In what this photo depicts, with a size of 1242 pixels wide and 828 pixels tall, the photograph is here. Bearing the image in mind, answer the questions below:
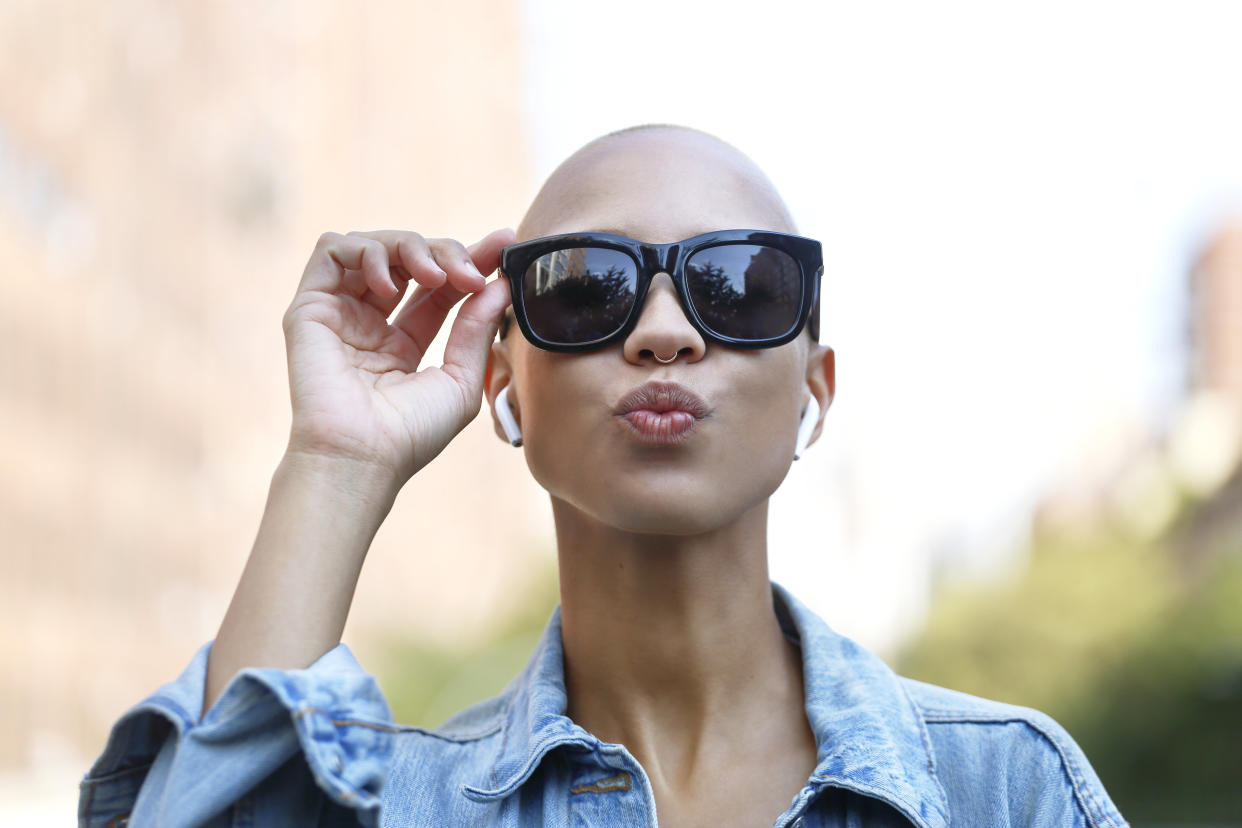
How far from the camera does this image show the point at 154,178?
48188mm

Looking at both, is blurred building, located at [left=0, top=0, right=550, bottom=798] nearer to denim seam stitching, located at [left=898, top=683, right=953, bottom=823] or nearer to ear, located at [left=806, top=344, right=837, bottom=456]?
ear, located at [left=806, top=344, right=837, bottom=456]

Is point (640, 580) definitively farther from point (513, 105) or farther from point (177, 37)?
point (513, 105)

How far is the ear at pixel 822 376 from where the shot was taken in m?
3.32

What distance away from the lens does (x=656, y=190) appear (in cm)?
304

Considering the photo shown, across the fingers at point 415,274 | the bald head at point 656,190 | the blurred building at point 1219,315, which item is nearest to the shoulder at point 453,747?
the fingers at point 415,274

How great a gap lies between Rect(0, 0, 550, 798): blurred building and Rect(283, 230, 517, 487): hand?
36837 millimetres

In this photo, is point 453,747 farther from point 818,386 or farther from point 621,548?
point 818,386

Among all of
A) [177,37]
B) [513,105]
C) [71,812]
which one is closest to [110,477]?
[71,812]

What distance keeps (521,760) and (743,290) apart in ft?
3.89

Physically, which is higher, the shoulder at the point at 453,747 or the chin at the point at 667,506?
the chin at the point at 667,506

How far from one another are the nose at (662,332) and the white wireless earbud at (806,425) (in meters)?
0.42

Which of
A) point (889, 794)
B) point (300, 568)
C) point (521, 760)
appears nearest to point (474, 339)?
point (300, 568)

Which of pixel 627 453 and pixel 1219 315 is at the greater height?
pixel 627 453

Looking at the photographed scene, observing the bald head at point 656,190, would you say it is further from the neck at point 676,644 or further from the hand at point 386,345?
the neck at point 676,644
